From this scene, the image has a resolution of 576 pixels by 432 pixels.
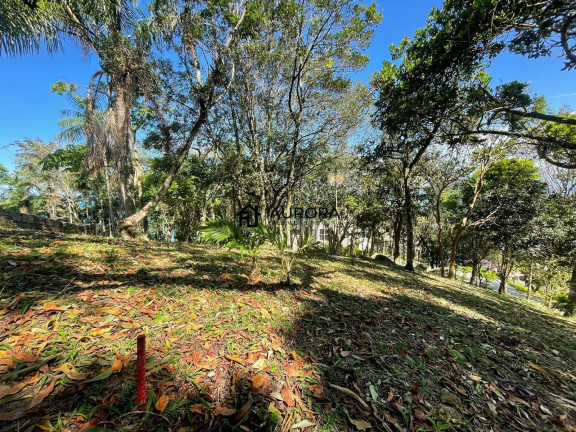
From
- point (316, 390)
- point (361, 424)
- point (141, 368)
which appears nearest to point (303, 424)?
point (316, 390)

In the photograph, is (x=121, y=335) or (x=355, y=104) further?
(x=355, y=104)

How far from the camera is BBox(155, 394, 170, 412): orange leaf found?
1.40m

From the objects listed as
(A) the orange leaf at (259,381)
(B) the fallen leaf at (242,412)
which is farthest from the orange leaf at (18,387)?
(A) the orange leaf at (259,381)

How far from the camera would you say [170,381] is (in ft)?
5.26

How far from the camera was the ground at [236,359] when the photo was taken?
1424 mm

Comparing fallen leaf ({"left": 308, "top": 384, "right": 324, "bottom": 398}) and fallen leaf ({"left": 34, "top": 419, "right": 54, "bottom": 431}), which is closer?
fallen leaf ({"left": 34, "top": 419, "right": 54, "bottom": 431})

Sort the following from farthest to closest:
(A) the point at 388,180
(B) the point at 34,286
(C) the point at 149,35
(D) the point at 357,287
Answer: (A) the point at 388,180 < (C) the point at 149,35 < (D) the point at 357,287 < (B) the point at 34,286

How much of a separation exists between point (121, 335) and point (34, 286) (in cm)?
128

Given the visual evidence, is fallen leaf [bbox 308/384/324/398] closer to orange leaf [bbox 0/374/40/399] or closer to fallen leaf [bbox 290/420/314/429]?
fallen leaf [bbox 290/420/314/429]

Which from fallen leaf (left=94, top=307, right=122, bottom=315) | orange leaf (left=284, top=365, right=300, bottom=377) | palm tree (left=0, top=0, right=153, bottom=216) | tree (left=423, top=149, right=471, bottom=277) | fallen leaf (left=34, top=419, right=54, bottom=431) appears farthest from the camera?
tree (left=423, top=149, right=471, bottom=277)

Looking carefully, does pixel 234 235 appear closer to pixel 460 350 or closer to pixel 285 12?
pixel 460 350

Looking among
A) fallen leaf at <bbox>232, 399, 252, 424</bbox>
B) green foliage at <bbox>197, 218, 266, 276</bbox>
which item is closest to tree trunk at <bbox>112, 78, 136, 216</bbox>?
green foliage at <bbox>197, 218, 266, 276</bbox>

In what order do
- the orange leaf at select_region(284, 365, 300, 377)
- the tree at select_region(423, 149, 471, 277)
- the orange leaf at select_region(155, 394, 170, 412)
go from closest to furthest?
1. the orange leaf at select_region(155, 394, 170, 412)
2. the orange leaf at select_region(284, 365, 300, 377)
3. the tree at select_region(423, 149, 471, 277)

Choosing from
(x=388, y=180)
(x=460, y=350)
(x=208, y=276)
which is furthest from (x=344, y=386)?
(x=388, y=180)
